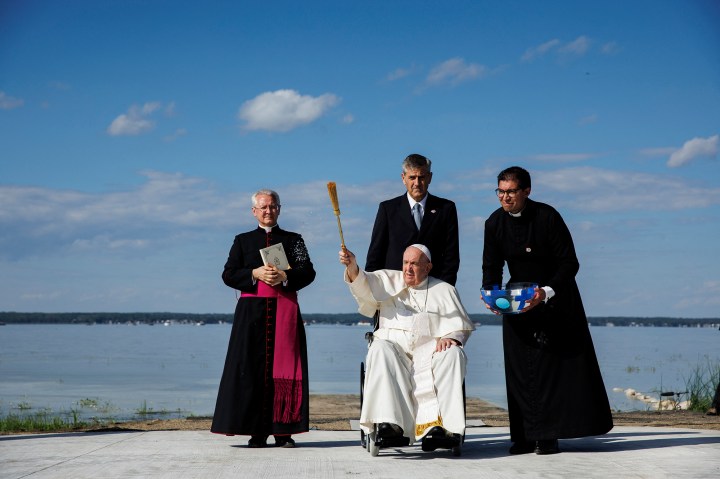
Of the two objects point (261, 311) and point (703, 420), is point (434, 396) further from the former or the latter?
point (703, 420)

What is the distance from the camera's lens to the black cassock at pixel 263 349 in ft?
25.3

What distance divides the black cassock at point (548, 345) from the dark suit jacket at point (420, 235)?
0.35 m

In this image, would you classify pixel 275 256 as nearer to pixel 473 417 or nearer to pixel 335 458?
pixel 335 458

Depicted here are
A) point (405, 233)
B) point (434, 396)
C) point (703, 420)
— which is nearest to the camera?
A: point (434, 396)

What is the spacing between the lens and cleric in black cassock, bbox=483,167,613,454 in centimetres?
702

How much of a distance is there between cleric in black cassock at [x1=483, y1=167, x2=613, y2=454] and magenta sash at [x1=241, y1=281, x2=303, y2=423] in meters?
1.58

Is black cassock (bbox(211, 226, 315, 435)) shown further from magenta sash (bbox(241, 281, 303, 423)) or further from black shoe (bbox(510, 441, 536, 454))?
black shoe (bbox(510, 441, 536, 454))

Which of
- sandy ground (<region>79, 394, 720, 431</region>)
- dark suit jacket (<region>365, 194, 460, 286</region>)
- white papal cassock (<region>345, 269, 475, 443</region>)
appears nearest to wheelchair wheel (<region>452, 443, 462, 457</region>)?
white papal cassock (<region>345, 269, 475, 443</region>)

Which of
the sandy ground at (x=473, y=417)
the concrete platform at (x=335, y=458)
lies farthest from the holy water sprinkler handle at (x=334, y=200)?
the sandy ground at (x=473, y=417)

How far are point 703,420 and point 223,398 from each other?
5173 millimetres

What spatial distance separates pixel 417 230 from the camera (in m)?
7.46

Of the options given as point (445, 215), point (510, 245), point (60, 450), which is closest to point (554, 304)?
point (510, 245)

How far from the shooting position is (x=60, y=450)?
7254 millimetres

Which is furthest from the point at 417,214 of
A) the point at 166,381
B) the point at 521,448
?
the point at 166,381
